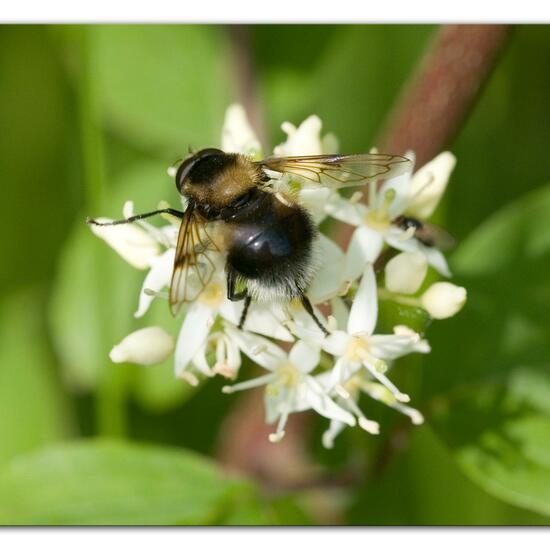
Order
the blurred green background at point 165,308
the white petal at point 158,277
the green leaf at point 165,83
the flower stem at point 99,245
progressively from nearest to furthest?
the white petal at point 158,277 → the blurred green background at point 165,308 → the flower stem at point 99,245 → the green leaf at point 165,83

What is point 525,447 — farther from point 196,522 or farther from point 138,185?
point 138,185

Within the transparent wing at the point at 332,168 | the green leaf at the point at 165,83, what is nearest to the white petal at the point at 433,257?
the transparent wing at the point at 332,168

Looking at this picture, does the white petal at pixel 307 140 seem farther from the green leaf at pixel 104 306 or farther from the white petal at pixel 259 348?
the green leaf at pixel 104 306

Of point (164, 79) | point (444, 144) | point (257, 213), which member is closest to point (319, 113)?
point (164, 79)

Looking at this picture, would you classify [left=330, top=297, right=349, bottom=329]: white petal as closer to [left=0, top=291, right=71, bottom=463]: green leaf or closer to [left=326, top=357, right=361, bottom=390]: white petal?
[left=326, top=357, right=361, bottom=390]: white petal

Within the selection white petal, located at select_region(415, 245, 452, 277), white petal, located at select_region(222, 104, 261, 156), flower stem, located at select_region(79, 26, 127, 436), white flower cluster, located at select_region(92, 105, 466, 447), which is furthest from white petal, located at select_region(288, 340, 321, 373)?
flower stem, located at select_region(79, 26, 127, 436)

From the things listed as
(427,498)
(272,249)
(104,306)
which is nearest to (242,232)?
(272,249)
